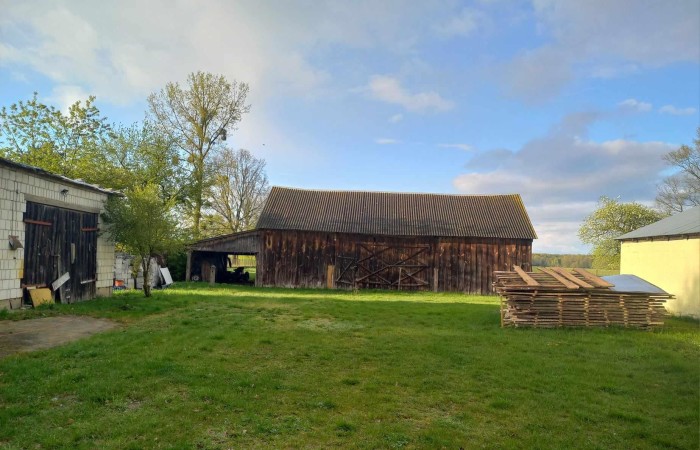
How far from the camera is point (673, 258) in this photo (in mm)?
16719

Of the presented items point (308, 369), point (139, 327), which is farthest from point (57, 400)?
point (139, 327)

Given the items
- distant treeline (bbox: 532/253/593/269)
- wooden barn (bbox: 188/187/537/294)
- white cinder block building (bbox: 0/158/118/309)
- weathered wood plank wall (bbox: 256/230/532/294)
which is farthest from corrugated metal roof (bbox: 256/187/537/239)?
distant treeline (bbox: 532/253/593/269)

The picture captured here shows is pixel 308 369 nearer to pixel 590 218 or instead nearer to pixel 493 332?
pixel 493 332

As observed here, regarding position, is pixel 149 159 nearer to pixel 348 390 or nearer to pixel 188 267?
pixel 188 267

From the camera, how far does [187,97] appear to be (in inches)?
1326

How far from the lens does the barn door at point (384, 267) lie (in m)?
26.5

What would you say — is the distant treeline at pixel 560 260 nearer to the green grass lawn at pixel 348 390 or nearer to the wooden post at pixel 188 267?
the wooden post at pixel 188 267

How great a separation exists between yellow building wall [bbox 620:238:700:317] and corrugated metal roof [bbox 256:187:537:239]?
7623mm

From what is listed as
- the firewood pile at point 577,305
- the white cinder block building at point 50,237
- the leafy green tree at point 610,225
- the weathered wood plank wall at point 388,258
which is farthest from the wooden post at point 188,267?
the leafy green tree at point 610,225

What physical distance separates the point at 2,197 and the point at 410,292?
1906 centimetres

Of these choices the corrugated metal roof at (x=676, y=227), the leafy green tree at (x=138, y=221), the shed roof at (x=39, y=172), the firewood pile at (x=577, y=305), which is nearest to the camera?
the shed roof at (x=39, y=172)

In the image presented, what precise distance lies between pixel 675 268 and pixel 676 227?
5.40 feet

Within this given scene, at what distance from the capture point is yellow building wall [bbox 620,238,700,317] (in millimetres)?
15414

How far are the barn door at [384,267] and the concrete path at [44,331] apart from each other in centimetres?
1602
